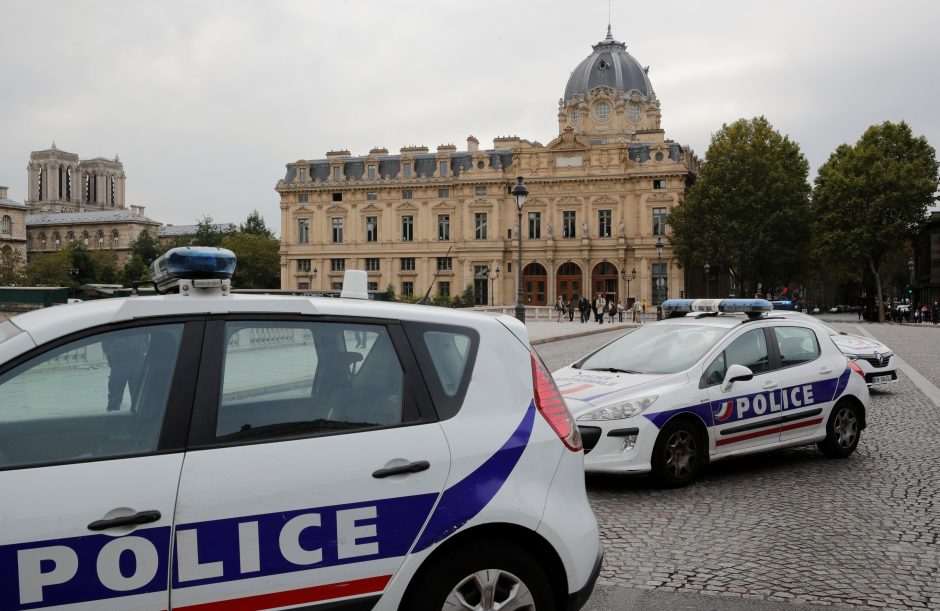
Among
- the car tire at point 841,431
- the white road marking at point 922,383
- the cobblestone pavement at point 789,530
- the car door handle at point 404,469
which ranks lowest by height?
the cobblestone pavement at point 789,530

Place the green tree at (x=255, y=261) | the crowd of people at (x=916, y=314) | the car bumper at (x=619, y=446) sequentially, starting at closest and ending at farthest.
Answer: the car bumper at (x=619, y=446) → the crowd of people at (x=916, y=314) → the green tree at (x=255, y=261)

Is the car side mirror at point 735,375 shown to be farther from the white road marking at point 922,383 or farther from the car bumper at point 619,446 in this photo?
the white road marking at point 922,383

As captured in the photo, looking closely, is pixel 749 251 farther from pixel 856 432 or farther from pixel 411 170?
pixel 856 432

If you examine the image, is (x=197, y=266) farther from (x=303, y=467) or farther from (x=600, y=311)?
(x=600, y=311)

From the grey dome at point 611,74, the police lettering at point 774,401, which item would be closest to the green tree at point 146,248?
the grey dome at point 611,74

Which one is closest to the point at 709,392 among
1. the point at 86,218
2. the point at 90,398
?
the point at 90,398

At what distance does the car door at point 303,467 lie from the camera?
10.1 ft

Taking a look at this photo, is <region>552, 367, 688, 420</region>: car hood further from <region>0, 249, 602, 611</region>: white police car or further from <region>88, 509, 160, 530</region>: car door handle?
<region>88, 509, 160, 530</region>: car door handle

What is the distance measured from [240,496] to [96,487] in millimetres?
485

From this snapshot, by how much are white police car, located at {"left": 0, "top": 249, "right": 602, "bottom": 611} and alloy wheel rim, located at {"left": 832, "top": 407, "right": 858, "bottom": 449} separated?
5.95 meters

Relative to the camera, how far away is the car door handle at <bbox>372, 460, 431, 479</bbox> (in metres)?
3.34

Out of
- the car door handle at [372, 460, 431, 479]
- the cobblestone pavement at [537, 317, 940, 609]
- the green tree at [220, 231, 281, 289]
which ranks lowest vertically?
the cobblestone pavement at [537, 317, 940, 609]

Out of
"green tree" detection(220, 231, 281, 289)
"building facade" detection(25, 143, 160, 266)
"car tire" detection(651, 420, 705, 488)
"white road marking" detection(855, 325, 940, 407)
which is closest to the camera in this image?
"car tire" detection(651, 420, 705, 488)

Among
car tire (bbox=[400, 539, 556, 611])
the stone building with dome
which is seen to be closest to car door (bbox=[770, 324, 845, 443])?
car tire (bbox=[400, 539, 556, 611])
